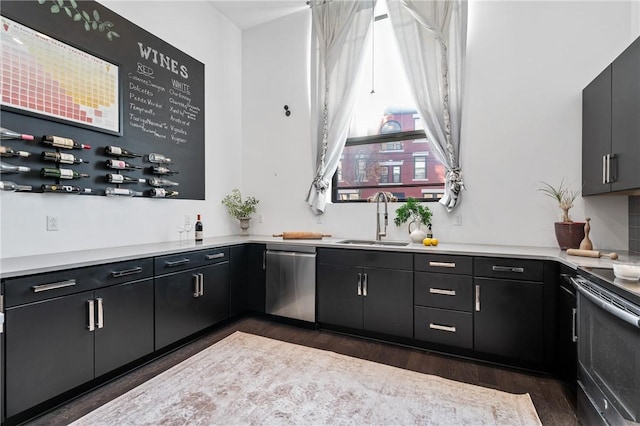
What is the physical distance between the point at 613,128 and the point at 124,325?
3666 mm

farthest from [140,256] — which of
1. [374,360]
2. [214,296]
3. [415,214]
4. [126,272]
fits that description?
[415,214]

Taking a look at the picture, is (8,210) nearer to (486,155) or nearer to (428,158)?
(428,158)

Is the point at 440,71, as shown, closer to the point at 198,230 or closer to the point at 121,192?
the point at 198,230

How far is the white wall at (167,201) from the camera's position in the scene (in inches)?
86.2

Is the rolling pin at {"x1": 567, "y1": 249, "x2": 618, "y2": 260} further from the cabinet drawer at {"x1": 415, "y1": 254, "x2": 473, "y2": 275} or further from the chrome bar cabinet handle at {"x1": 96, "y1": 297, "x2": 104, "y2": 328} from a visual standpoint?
the chrome bar cabinet handle at {"x1": 96, "y1": 297, "x2": 104, "y2": 328}

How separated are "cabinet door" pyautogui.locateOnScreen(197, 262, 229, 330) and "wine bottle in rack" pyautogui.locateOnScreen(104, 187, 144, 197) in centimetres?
92

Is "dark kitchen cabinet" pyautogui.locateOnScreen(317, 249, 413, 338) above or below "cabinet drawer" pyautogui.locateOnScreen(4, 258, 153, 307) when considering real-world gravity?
below

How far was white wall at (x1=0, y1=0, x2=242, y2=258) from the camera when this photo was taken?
7.18ft

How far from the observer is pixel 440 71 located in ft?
10.2

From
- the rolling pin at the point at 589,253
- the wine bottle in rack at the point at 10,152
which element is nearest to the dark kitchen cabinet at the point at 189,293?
the wine bottle in rack at the point at 10,152

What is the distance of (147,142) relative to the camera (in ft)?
9.91

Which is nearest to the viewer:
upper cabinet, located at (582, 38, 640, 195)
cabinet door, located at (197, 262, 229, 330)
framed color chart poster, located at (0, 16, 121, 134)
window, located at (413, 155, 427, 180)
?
upper cabinet, located at (582, 38, 640, 195)

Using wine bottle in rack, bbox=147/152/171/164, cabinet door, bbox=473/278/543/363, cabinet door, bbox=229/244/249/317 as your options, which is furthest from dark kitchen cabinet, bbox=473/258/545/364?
wine bottle in rack, bbox=147/152/171/164

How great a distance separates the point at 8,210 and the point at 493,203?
3839 mm
